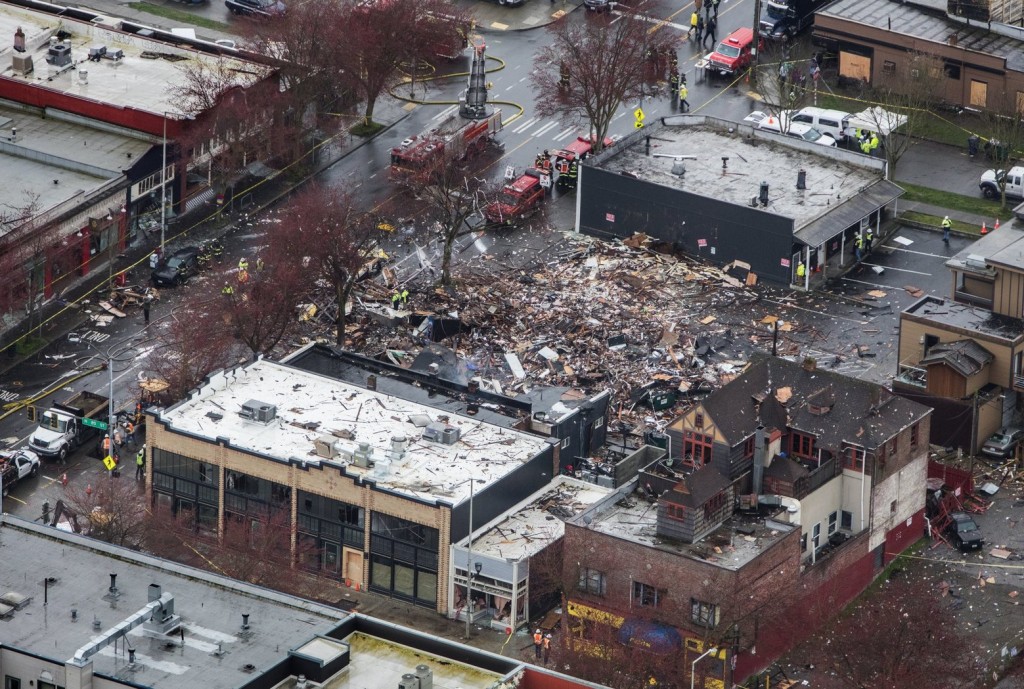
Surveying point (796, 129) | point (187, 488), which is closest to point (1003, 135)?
point (796, 129)

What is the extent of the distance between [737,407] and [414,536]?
54.5 feet

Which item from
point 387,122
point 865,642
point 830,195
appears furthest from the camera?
point 387,122

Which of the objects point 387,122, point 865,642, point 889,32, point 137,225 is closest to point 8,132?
point 137,225

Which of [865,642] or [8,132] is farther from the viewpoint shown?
[8,132]

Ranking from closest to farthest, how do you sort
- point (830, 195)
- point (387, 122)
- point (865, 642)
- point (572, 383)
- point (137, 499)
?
point (865, 642)
point (137, 499)
point (572, 383)
point (830, 195)
point (387, 122)

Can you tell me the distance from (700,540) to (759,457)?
5.95m

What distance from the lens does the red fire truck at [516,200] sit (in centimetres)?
16738

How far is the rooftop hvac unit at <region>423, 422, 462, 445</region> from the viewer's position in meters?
135

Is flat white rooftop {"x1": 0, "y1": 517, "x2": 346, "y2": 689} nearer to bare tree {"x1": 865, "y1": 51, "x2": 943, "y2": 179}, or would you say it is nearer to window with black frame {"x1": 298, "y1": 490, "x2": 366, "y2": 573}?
window with black frame {"x1": 298, "y1": 490, "x2": 366, "y2": 573}

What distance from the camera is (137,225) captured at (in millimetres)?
165875

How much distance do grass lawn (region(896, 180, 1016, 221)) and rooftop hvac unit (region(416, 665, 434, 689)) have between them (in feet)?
230

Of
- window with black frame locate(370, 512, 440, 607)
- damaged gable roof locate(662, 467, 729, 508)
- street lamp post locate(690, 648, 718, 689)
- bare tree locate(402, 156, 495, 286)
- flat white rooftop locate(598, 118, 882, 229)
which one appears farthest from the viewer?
flat white rooftop locate(598, 118, 882, 229)

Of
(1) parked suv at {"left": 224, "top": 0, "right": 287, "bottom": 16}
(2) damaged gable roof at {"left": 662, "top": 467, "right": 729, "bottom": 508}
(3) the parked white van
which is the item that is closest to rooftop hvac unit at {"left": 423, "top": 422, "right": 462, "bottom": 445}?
(2) damaged gable roof at {"left": 662, "top": 467, "right": 729, "bottom": 508}

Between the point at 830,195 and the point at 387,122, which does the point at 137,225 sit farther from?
the point at 830,195
